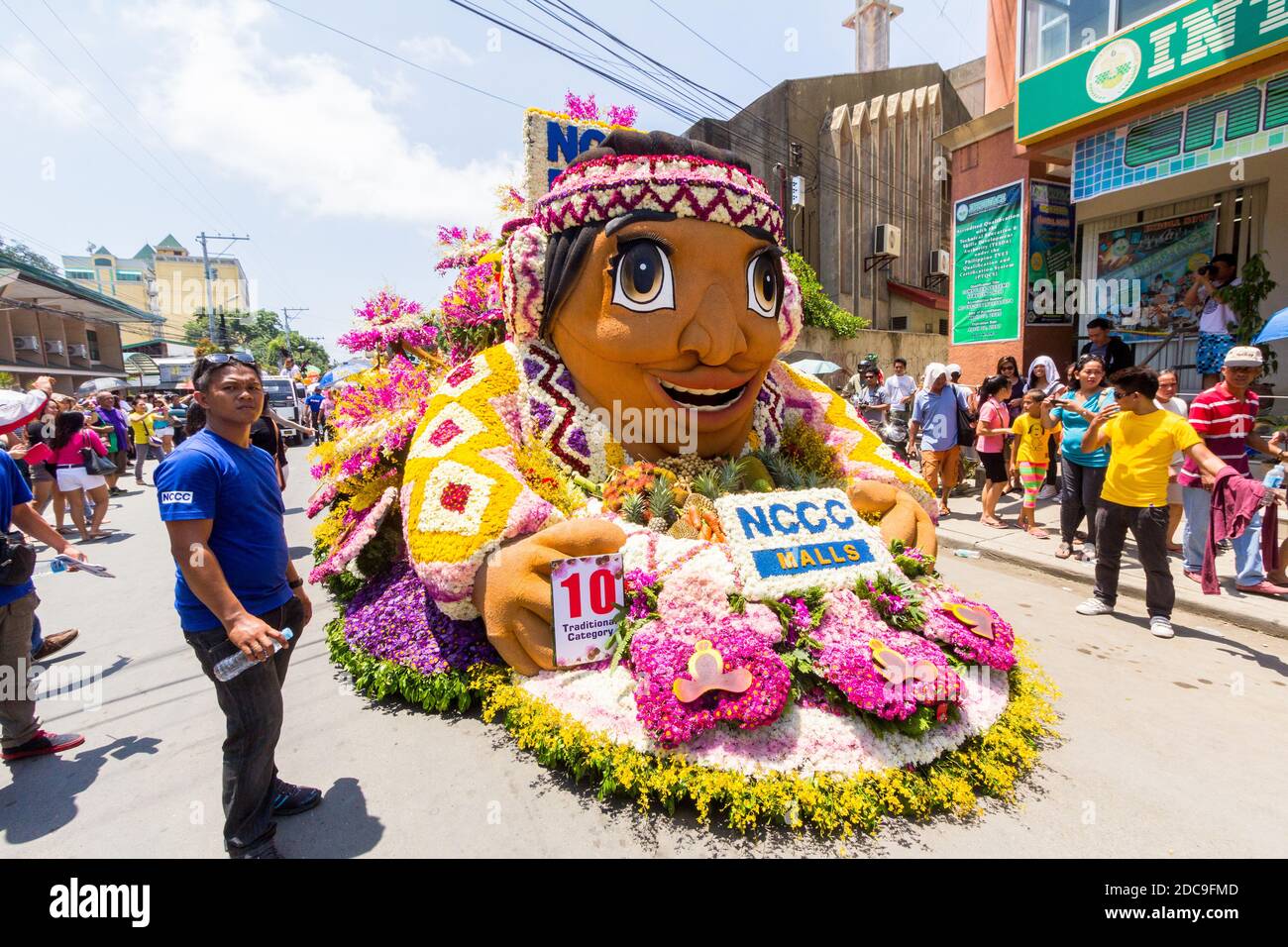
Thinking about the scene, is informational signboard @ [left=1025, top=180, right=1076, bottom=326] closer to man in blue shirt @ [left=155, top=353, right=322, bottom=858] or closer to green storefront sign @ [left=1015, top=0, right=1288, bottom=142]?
green storefront sign @ [left=1015, top=0, right=1288, bottom=142]

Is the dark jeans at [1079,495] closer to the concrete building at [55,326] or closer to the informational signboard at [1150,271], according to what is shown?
the informational signboard at [1150,271]

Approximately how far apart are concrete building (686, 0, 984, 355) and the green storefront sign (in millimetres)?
12268

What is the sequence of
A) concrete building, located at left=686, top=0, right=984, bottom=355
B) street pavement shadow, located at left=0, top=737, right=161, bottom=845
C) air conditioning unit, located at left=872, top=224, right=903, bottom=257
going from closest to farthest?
street pavement shadow, located at left=0, top=737, right=161, bottom=845
air conditioning unit, located at left=872, top=224, right=903, bottom=257
concrete building, located at left=686, top=0, right=984, bottom=355

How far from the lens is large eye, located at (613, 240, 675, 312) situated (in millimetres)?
3559

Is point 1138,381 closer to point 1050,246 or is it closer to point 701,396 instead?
point 701,396

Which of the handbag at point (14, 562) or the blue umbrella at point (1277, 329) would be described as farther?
the blue umbrella at point (1277, 329)

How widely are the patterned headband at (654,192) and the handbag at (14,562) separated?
9.97ft

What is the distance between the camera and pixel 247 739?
7.56 ft

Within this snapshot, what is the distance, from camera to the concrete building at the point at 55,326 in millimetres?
22469

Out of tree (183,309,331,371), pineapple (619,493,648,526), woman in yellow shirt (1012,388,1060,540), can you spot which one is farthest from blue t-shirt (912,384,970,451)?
tree (183,309,331,371)

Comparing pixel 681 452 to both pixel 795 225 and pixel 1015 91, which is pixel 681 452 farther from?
pixel 795 225

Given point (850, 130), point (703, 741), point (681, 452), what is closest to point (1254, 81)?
point (681, 452)

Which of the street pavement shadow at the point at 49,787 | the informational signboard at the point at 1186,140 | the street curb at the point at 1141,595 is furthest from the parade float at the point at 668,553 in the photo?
the informational signboard at the point at 1186,140
